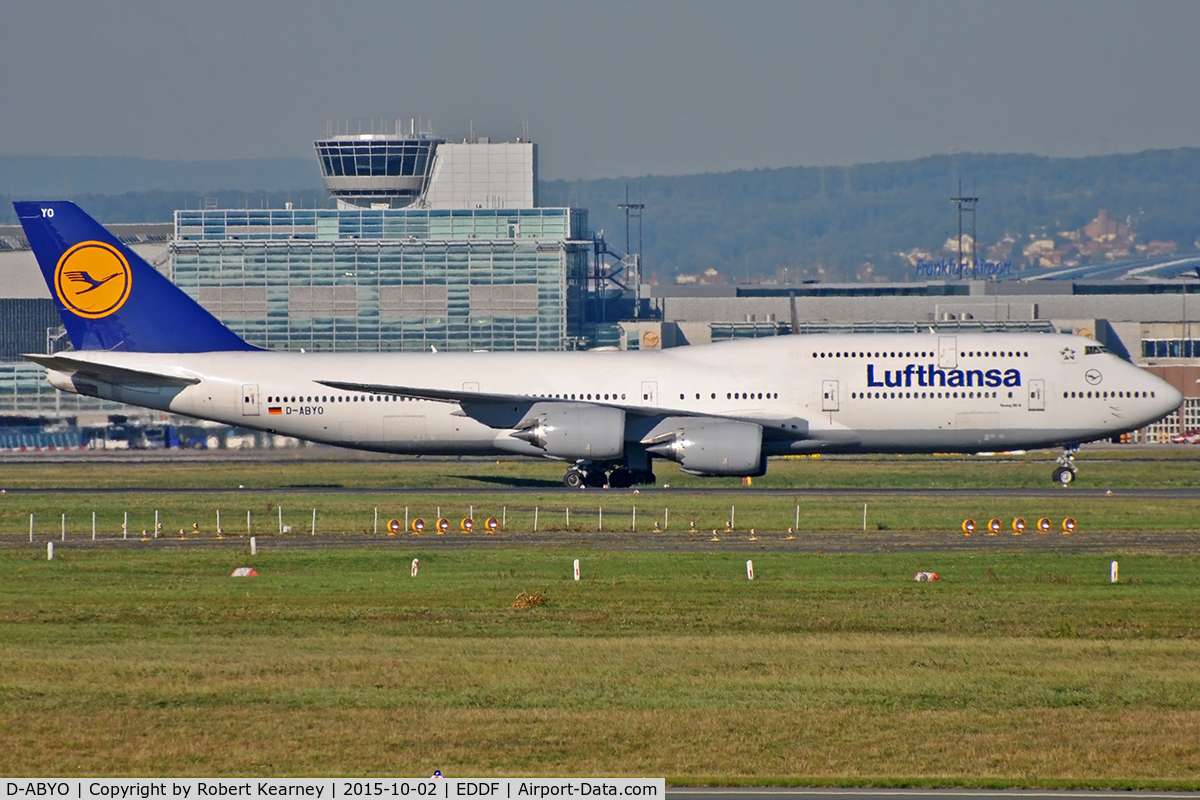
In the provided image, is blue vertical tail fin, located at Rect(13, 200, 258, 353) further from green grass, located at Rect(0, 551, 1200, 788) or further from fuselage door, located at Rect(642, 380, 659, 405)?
green grass, located at Rect(0, 551, 1200, 788)

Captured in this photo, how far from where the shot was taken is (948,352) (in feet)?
185

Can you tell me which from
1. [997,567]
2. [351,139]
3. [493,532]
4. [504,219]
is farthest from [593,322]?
[997,567]

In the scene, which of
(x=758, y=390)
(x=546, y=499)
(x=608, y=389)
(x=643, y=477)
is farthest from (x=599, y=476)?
(x=758, y=390)

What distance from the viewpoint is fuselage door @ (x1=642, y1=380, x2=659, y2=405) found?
5672 cm

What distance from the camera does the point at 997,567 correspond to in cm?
3400

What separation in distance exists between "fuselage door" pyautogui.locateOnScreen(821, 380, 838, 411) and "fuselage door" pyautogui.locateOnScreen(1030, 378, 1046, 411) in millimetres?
7037

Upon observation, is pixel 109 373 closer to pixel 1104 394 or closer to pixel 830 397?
pixel 830 397

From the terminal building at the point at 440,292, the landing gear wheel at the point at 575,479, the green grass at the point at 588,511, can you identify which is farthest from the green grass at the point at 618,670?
the terminal building at the point at 440,292

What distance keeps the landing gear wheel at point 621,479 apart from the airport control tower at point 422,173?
92650 millimetres

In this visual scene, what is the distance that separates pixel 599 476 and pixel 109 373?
18.4 m

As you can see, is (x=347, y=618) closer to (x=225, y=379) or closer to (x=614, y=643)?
(x=614, y=643)

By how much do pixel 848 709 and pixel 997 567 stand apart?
14.8 metres

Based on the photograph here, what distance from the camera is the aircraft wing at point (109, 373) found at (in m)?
55.9

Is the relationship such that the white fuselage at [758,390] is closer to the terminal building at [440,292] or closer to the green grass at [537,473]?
the green grass at [537,473]
